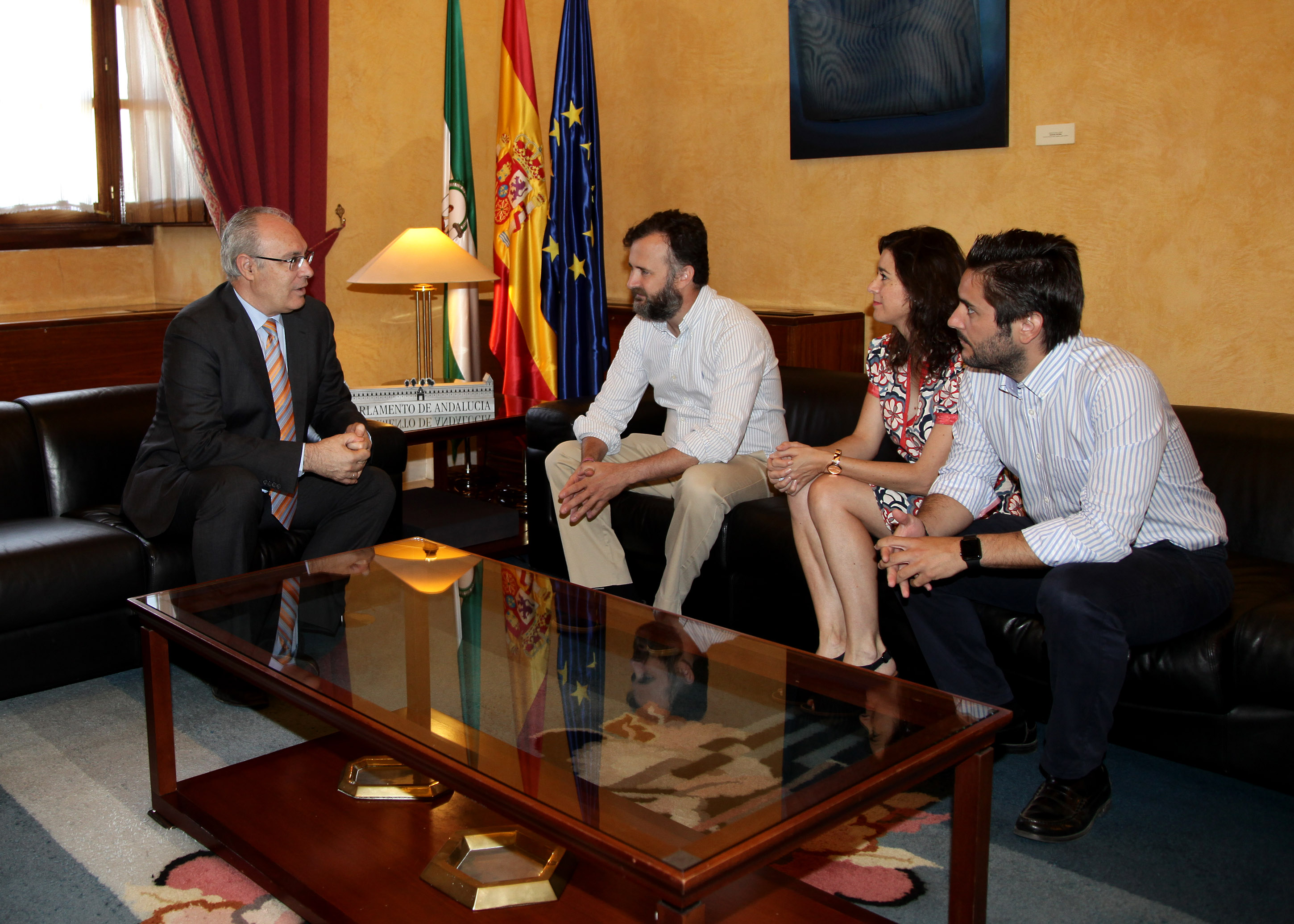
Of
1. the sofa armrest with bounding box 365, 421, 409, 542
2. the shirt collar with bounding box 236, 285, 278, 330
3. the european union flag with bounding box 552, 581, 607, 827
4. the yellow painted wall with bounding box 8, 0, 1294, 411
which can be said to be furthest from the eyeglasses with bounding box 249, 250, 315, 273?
the yellow painted wall with bounding box 8, 0, 1294, 411

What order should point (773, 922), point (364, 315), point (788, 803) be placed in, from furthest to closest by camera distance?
point (364, 315), point (773, 922), point (788, 803)

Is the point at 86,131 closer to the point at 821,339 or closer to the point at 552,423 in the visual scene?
the point at 552,423

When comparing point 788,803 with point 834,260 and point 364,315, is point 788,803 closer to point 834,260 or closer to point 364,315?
point 834,260

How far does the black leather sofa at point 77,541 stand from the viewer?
258cm

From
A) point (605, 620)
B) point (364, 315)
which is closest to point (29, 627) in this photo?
point (605, 620)

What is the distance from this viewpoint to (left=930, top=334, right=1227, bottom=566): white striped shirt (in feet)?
6.66

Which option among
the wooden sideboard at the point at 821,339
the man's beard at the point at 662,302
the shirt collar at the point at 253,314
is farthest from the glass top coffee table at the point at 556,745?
the wooden sideboard at the point at 821,339

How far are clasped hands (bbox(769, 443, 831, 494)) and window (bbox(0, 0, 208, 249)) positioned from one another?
110 inches

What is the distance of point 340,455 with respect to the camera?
281 cm

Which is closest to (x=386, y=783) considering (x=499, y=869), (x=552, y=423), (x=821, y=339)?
(x=499, y=869)

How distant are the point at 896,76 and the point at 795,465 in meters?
1.91

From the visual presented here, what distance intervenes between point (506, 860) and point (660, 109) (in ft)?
12.3

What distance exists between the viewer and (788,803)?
4.35 ft

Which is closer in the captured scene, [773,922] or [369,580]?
[773,922]
